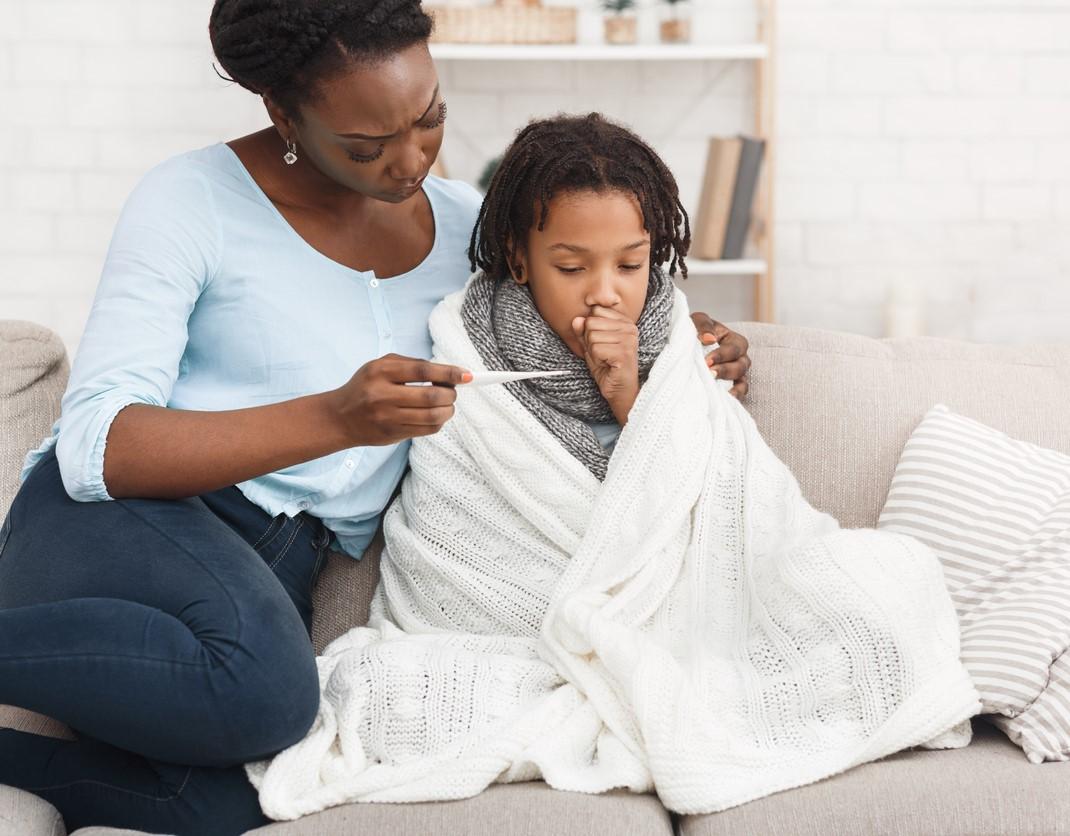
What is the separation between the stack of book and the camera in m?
2.99

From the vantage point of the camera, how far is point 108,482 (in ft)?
4.39

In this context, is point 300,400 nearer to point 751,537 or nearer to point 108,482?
point 108,482

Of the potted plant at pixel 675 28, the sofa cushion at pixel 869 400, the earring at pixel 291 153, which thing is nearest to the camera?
the earring at pixel 291 153

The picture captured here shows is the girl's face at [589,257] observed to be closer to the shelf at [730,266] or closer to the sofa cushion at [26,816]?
the sofa cushion at [26,816]

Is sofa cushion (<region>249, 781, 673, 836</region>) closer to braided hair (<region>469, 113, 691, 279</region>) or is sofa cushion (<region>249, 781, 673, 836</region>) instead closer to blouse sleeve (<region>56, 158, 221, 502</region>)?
blouse sleeve (<region>56, 158, 221, 502</region>)

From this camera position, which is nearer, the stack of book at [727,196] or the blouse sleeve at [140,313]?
the blouse sleeve at [140,313]

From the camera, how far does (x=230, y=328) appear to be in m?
1.50

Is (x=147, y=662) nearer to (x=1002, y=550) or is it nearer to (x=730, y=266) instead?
(x=1002, y=550)

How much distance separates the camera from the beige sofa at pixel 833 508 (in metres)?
1.19

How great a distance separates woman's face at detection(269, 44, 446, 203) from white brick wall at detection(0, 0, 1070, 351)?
183 cm

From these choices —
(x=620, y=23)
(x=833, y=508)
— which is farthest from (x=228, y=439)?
(x=620, y=23)

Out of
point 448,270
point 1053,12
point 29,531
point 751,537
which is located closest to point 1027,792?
point 751,537

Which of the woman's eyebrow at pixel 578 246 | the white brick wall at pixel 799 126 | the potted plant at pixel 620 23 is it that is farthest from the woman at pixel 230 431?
the white brick wall at pixel 799 126

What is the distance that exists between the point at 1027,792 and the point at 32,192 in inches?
114
